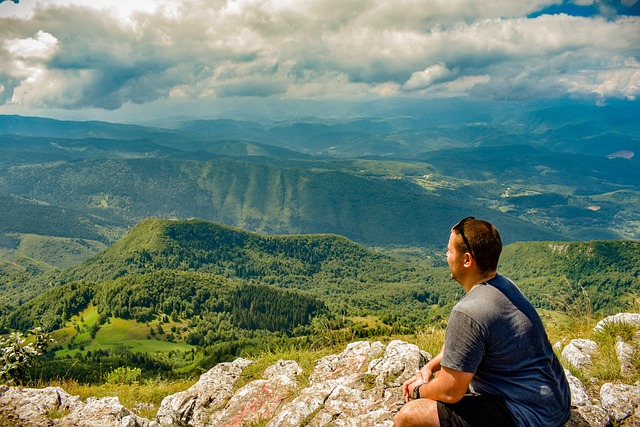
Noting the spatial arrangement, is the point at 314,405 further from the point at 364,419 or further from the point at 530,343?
the point at 530,343

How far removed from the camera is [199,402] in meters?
11.3

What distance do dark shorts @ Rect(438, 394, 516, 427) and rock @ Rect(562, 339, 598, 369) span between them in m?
5.17

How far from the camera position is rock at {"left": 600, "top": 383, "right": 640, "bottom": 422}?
690cm

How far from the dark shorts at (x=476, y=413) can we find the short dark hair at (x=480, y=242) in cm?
189

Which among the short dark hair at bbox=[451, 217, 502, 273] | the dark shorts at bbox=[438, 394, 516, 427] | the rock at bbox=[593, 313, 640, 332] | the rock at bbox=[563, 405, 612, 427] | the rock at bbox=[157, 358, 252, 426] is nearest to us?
the dark shorts at bbox=[438, 394, 516, 427]

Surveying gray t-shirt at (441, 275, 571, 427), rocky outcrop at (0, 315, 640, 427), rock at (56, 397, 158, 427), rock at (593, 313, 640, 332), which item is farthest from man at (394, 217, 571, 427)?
rock at (56, 397, 158, 427)

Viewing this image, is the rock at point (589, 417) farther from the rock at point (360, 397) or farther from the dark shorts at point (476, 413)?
the rock at point (360, 397)

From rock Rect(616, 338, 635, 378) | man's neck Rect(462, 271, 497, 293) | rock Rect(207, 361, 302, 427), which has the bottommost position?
rock Rect(207, 361, 302, 427)

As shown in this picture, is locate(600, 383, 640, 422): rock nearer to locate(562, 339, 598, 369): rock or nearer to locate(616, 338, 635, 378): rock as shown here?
locate(616, 338, 635, 378): rock

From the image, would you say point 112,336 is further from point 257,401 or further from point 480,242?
point 480,242

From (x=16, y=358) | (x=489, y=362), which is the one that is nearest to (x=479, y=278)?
(x=489, y=362)

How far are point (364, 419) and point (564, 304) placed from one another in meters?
8.35

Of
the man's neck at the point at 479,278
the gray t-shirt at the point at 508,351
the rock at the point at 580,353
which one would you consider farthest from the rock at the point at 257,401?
the rock at the point at 580,353

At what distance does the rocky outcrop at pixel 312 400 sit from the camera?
739cm
